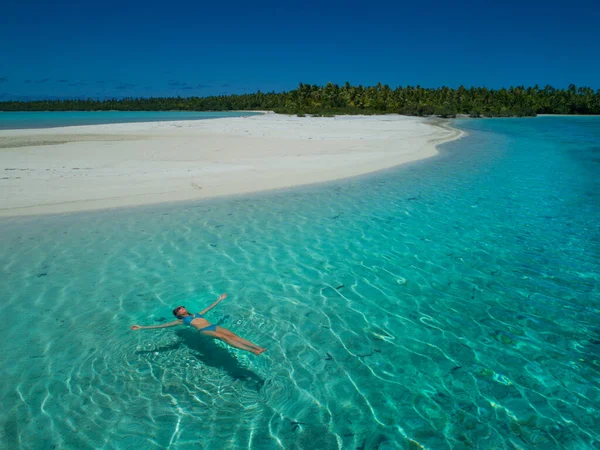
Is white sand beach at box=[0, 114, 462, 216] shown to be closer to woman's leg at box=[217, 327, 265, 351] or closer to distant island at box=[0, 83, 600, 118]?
woman's leg at box=[217, 327, 265, 351]

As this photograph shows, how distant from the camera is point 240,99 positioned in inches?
4766

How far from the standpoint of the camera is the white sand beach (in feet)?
36.7

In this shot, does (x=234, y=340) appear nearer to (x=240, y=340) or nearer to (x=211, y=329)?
(x=240, y=340)

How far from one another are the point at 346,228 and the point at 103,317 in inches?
212

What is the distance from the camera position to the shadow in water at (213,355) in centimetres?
428

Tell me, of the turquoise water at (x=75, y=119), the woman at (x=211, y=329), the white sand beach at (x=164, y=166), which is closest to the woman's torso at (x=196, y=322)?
the woman at (x=211, y=329)

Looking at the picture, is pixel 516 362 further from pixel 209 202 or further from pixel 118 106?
pixel 118 106

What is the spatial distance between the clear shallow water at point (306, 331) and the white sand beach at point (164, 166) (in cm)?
154

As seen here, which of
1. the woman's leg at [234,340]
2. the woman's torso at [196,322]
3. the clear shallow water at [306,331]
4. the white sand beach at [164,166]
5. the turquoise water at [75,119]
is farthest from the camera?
the turquoise water at [75,119]

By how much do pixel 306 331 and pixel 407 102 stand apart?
8926cm

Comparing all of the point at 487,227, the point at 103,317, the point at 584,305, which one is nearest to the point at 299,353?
the point at 103,317

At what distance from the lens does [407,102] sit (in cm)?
8681

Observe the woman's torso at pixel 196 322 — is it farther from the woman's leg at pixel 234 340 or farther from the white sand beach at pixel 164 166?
the white sand beach at pixel 164 166

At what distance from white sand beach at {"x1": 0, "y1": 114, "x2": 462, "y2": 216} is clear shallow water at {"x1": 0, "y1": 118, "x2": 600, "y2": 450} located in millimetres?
1542
